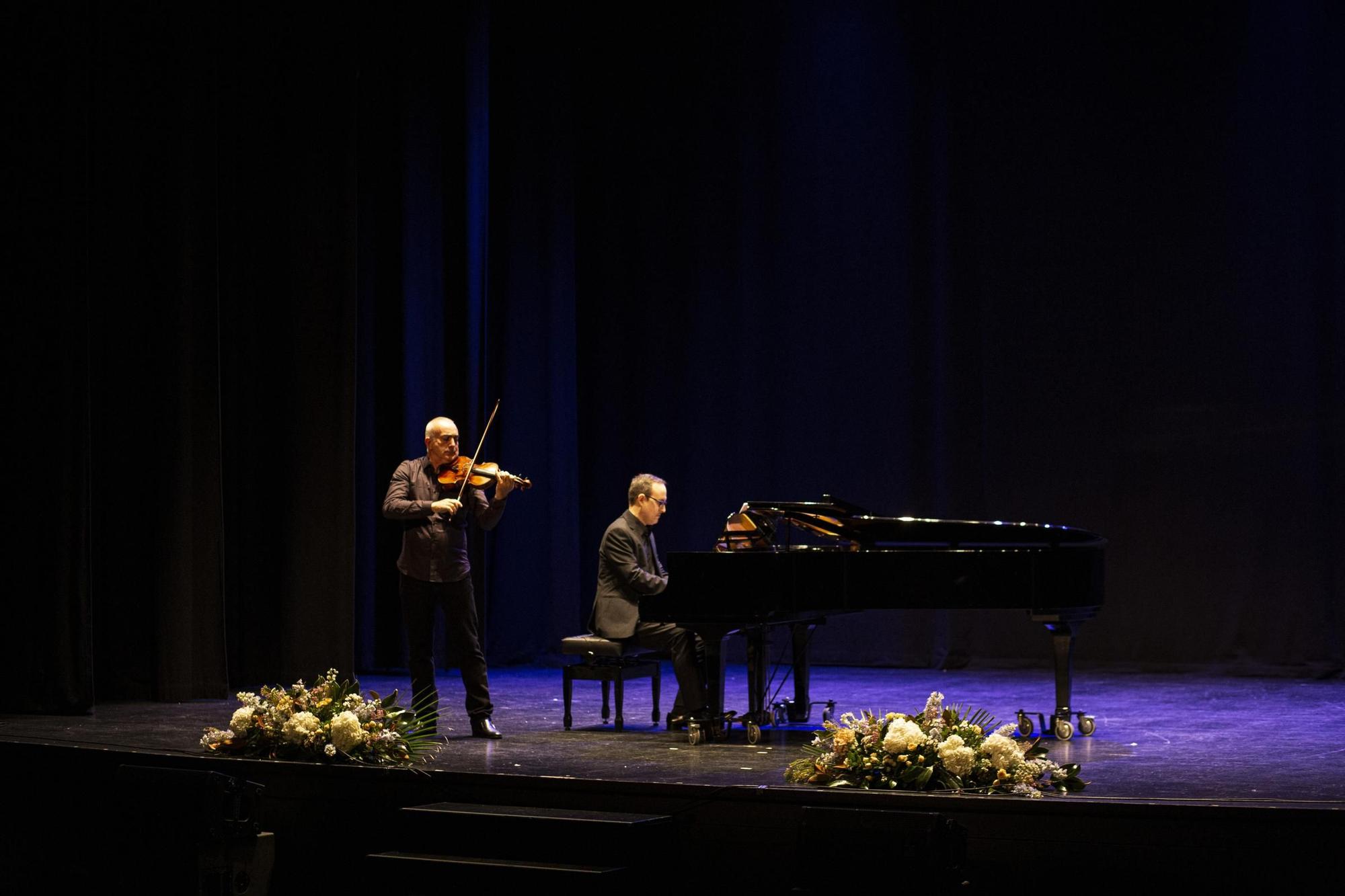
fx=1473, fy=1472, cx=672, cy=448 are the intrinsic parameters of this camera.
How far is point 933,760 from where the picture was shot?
14.6 ft

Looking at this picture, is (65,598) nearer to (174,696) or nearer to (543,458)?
(174,696)

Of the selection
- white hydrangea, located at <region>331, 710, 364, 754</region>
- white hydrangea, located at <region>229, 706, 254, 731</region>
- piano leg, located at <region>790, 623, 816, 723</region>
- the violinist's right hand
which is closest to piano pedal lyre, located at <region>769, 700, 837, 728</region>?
piano leg, located at <region>790, 623, 816, 723</region>

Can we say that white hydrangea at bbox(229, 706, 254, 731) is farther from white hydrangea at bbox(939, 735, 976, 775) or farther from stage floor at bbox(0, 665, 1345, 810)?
white hydrangea at bbox(939, 735, 976, 775)

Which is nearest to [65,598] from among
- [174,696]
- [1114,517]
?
[174,696]

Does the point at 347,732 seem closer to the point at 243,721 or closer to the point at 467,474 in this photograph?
the point at 243,721

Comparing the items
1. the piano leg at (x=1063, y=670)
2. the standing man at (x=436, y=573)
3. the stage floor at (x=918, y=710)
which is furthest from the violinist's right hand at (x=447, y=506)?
the piano leg at (x=1063, y=670)

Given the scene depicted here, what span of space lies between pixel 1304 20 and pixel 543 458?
552 centimetres

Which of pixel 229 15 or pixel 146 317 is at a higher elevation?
pixel 229 15

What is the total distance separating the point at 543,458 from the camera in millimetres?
10211

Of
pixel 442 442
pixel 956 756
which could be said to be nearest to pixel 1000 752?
pixel 956 756

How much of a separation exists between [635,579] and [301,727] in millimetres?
1754

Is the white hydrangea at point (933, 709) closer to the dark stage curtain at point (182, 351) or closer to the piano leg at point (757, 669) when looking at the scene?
the piano leg at point (757, 669)

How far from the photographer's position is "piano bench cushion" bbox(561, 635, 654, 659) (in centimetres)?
663

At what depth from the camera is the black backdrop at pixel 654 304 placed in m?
7.99
